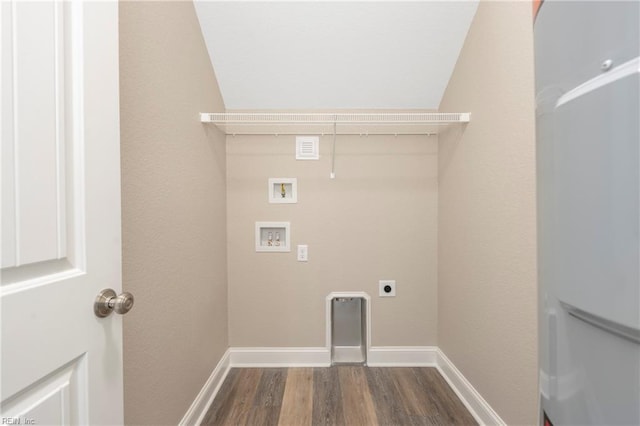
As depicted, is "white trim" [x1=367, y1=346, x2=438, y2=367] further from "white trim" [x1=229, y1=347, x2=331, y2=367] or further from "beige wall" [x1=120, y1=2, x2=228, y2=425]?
"beige wall" [x1=120, y1=2, x2=228, y2=425]

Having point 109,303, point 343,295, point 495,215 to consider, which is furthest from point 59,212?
point 343,295

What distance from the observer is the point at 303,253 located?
2104mm

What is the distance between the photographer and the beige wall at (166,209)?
1043mm

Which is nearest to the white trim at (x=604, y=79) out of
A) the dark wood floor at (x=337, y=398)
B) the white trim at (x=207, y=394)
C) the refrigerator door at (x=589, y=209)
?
the refrigerator door at (x=589, y=209)

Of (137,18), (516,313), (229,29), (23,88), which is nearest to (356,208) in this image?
(516,313)

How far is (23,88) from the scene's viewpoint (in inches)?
20.2

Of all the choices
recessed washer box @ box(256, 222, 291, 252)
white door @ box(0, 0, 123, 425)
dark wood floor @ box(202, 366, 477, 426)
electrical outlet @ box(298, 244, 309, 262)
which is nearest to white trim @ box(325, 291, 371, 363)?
dark wood floor @ box(202, 366, 477, 426)

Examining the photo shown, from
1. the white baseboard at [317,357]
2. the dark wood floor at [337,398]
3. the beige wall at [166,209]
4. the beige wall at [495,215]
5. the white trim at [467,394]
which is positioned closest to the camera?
the beige wall at [166,209]

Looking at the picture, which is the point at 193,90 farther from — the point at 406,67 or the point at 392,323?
the point at 392,323

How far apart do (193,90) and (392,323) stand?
2.09 metres

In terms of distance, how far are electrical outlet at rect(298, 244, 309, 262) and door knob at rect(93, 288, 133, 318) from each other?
1.46 m

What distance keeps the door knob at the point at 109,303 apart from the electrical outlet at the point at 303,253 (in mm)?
1457

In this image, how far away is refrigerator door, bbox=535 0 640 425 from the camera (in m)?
0.35

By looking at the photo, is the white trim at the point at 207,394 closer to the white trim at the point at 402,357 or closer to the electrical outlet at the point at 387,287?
the white trim at the point at 402,357
